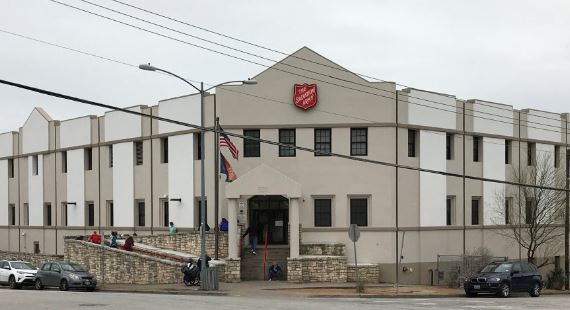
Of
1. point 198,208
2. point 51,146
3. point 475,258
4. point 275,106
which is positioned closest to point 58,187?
point 51,146

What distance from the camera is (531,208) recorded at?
151 feet

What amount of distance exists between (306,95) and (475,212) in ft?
42.4

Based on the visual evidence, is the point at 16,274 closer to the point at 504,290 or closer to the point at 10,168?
the point at 504,290

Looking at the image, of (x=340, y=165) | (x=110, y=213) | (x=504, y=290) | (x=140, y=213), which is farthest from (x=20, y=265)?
(x=504, y=290)

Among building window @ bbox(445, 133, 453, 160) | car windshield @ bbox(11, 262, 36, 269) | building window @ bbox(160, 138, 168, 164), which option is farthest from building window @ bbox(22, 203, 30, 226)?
building window @ bbox(445, 133, 453, 160)

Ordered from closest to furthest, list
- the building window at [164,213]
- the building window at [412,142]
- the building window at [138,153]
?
the building window at [412,142] < the building window at [164,213] < the building window at [138,153]

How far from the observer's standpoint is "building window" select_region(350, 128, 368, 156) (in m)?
40.1

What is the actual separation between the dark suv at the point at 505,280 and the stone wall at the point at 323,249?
7.35m

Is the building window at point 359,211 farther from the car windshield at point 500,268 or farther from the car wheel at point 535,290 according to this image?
the car wheel at point 535,290

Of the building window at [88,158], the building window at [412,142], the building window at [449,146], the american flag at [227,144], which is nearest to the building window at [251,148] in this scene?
the american flag at [227,144]

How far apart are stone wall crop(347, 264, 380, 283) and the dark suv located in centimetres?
578

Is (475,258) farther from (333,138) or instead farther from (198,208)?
(198,208)

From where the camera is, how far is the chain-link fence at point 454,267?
41219 millimetres

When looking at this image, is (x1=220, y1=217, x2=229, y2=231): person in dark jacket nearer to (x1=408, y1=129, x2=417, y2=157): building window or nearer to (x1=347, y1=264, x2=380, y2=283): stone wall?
(x1=347, y1=264, x2=380, y2=283): stone wall
